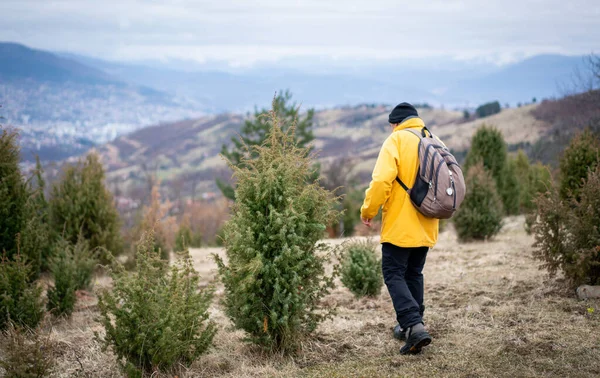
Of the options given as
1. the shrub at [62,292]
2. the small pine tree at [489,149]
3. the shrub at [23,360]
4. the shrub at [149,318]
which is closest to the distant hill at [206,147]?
the small pine tree at [489,149]

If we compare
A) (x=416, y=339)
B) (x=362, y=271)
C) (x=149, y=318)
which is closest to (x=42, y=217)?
(x=362, y=271)

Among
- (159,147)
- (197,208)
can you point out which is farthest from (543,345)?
(159,147)

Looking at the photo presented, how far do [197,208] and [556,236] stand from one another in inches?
2310

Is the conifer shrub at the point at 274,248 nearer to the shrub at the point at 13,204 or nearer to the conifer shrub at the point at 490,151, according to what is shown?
the shrub at the point at 13,204

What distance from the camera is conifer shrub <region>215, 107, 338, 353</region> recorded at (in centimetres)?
446

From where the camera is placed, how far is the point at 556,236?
6148mm

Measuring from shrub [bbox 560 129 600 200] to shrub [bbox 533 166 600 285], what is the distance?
184 inches

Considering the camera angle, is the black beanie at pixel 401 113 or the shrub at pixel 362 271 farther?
the shrub at pixel 362 271

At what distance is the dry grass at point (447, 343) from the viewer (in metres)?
4.25

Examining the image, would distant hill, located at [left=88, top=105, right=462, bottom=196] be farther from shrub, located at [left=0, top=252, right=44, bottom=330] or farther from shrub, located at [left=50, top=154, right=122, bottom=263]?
shrub, located at [left=0, top=252, right=44, bottom=330]

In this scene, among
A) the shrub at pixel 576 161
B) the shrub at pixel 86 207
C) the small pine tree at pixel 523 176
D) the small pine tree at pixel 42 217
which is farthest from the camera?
the small pine tree at pixel 523 176

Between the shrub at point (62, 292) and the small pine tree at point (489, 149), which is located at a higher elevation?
the small pine tree at point (489, 149)

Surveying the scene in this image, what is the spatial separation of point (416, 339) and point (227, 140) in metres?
185

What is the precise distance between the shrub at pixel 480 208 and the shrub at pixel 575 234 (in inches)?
259
